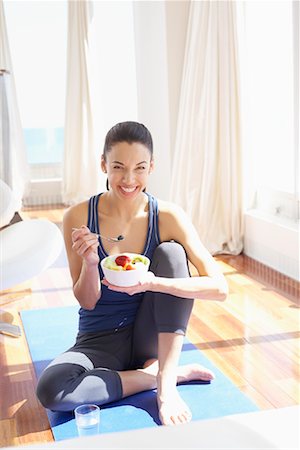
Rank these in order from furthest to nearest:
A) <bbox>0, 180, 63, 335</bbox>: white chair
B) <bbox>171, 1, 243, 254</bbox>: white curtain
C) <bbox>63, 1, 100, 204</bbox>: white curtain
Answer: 1. <bbox>63, 1, 100, 204</bbox>: white curtain
2. <bbox>171, 1, 243, 254</bbox>: white curtain
3. <bbox>0, 180, 63, 335</bbox>: white chair

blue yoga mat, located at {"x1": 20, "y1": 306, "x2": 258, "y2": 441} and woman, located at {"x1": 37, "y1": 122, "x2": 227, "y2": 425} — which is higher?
woman, located at {"x1": 37, "y1": 122, "x2": 227, "y2": 425}

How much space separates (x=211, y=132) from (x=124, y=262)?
2571 millimetres

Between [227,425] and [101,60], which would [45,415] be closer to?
[227,425]

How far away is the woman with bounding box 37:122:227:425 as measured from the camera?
2.24 m

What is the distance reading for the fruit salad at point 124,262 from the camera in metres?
2.11

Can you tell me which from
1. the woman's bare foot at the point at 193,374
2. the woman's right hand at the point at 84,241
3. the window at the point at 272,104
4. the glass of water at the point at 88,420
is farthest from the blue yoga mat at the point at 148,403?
the window at the point at 272,104

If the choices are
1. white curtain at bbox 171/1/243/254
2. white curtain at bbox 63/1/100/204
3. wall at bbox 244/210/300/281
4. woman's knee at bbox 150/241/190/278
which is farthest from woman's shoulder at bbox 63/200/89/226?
white curtain at bbox 63/1/100/204

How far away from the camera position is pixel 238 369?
266cm

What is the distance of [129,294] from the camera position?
7.14 feet

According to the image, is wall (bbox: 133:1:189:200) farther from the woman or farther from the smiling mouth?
the smiling mouth

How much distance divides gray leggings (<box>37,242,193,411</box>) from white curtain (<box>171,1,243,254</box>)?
2.23 meters

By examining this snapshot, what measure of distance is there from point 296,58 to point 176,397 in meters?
2.33

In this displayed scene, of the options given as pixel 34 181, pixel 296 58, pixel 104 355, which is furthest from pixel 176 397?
pixel 34 181

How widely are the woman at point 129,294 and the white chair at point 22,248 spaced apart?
0.53 m
